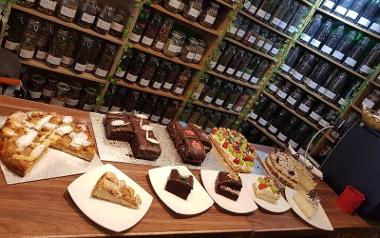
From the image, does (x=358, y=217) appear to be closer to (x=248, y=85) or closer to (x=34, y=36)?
(x=248, y=85)

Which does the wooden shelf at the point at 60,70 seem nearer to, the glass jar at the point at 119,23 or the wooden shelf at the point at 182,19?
the glass jar at the point at 119,23

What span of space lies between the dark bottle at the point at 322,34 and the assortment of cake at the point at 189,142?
2.34 meters

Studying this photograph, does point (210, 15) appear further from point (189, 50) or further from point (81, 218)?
point (81, 218)

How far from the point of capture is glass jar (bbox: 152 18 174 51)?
309 cm

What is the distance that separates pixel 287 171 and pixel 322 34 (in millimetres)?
2116

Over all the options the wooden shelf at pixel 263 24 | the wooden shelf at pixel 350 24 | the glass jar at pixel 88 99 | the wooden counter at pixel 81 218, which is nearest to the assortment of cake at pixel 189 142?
the wooden counter at pixel 81 218

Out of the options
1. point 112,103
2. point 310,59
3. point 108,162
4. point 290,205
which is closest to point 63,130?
point 108,162

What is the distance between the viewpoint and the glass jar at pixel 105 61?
2961 millimetres

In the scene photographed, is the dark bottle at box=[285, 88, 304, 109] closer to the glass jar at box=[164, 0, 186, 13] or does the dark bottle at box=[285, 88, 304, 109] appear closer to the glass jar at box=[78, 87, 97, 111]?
the glass jar at box=[164, 0, 186, 13]

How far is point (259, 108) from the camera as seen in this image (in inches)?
169

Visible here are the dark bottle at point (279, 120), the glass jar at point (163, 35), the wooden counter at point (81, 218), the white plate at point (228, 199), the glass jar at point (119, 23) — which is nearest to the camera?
the wooden counter at point (81, 218)

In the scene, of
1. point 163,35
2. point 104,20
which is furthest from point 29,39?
point 163,35

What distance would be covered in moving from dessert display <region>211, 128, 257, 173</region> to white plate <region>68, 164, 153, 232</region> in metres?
0.78

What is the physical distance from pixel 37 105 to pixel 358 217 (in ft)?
6.88
